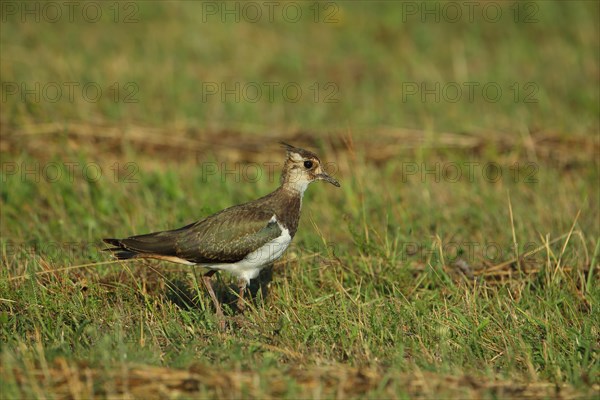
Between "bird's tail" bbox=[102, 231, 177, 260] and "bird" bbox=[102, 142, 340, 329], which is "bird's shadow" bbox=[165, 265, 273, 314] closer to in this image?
"bird" bbox=[102, 142, 340, 329]

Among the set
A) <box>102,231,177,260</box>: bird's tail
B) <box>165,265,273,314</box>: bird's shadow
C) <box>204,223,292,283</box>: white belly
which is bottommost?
<box>165,265,273,314</box>: bird's shadow

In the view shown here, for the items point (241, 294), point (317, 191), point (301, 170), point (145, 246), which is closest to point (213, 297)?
point (241, 294)

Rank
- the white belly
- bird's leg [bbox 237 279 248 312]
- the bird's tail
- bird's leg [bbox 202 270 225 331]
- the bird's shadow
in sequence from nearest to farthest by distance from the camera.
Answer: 1. bird's leg [bbox 202 270 225 331]
2. the bird's tail
3. the white belly
4. bird's leg [bbox 237 279 248 312]
5. the bird's shadow

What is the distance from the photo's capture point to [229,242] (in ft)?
23.8

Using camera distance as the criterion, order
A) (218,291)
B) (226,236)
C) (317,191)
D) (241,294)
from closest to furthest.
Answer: (226,236) < (241,294) < (218,291) < (317,191)

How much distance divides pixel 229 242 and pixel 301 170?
1.04 m

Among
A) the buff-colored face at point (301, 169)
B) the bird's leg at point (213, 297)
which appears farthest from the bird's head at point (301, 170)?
the bird's leg at point (213, 297)

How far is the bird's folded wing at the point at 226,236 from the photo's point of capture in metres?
7.19

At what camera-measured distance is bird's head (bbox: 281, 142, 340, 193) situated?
7.82 meters

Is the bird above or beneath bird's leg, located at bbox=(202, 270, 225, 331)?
above

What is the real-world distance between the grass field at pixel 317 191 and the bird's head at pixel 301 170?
1.50 feet

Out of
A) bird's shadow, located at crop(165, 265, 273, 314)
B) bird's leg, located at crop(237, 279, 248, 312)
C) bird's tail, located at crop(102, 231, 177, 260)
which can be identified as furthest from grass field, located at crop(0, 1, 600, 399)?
bird's tail, located at crop(102, 231, 177, 260)

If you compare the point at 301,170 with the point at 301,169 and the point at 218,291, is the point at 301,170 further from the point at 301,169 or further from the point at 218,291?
the point at 218,291

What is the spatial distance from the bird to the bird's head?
263 mm
